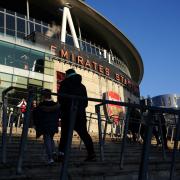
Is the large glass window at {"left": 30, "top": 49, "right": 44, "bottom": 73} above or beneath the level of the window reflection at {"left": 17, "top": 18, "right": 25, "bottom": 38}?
beneath

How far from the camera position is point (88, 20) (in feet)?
145

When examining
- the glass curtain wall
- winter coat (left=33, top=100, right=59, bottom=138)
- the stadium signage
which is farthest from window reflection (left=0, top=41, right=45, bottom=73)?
winter coat (left=33, top=100, right=59, bottom=138)

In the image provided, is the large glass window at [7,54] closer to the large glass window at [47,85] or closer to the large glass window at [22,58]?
the large glass window at [22,58]

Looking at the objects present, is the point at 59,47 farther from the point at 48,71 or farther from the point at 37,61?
the point at 37,61

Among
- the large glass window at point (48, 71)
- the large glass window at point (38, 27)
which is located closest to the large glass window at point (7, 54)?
the large glass window at point (48, 71)

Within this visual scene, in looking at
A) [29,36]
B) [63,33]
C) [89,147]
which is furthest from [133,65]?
[89,147]

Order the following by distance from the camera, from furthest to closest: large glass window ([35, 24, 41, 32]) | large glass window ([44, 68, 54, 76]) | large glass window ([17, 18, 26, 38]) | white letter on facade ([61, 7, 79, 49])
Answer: white letter on facade ([61, 7, 79, 49]) → large glass window ([35, 24, 41, 32]) → large glass window ([17, 18, 26, 38]) → large glass window ([44, 68, 54, 76])

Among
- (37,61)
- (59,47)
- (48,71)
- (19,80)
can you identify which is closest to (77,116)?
(19,80)

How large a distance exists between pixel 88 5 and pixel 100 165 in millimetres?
36551

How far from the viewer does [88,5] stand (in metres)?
42.1

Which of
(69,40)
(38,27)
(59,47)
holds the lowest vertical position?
(59,47)

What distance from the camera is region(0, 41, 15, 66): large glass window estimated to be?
94.3ft

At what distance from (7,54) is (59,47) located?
20.4 ft

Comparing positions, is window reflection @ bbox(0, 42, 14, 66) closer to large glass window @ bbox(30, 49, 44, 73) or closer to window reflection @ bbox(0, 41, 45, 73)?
window reflection @ bbox(0, 41, 45, 73)
